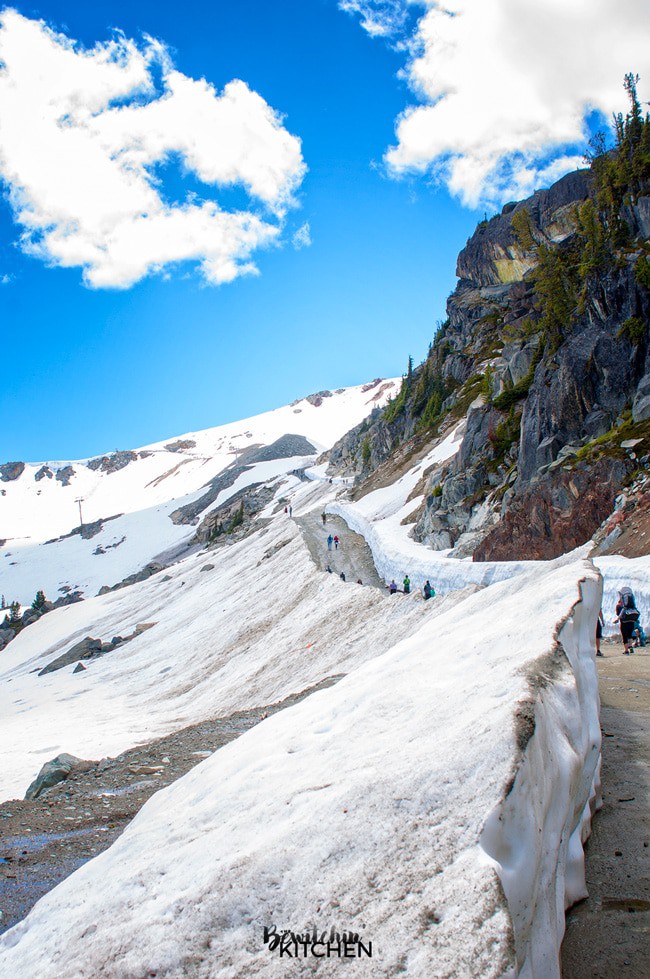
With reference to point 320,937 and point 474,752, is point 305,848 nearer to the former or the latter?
point 320,937

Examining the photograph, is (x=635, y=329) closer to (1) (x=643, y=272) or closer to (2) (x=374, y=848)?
(1) (x=643, y=272)

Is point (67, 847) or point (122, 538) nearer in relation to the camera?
point (67, 847)

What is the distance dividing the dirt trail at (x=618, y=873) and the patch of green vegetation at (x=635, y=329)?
1109 inches

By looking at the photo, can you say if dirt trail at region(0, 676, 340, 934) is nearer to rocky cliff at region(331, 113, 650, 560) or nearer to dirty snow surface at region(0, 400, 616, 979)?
dirty snow surface at region(0, 400, 616, 979)

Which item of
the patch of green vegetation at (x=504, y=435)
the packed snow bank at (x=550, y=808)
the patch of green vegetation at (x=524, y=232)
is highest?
the patch of green vegetation at (x=524, y=232)

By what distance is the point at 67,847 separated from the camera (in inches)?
320

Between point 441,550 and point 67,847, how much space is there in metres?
27.7

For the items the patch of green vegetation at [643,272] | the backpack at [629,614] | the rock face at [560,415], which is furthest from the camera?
the patch of green vegetation at [643,272]

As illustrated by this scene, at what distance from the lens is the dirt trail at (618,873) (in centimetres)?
369

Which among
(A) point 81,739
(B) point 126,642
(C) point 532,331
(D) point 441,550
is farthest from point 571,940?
(C) point 532,331

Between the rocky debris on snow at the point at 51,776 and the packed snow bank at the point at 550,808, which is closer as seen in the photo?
→ the packed snow bank at the point at 550,808

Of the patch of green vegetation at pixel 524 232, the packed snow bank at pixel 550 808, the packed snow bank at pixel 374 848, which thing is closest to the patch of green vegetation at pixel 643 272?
the patch of green vegetation at pixel 524 232

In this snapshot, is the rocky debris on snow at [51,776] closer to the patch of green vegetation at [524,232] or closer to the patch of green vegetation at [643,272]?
the patch of green vegetation at [643,272]

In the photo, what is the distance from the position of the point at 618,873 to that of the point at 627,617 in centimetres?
1037
